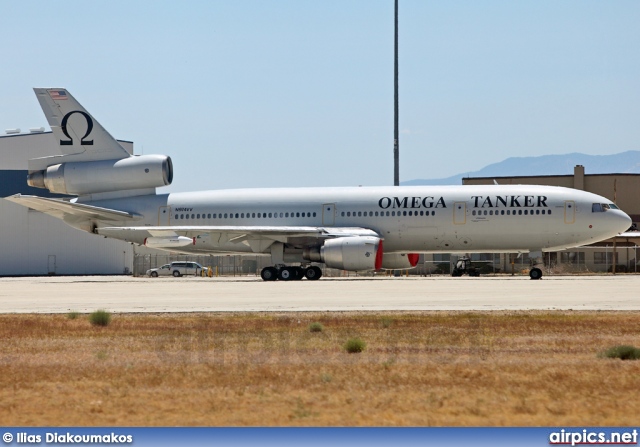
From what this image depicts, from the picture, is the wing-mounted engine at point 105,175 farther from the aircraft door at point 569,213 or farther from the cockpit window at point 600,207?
the cockpit window at point 600,207

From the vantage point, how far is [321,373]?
38.7 ft

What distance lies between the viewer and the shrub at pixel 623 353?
42.5ft

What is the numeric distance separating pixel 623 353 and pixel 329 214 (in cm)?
3247

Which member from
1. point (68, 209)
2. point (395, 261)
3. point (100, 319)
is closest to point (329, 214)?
point (395, 261)

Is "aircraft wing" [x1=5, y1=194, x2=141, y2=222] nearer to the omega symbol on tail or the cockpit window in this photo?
the omega symbol on tail

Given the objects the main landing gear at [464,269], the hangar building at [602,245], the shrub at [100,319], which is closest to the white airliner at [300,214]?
the main landing gear at [464,269]

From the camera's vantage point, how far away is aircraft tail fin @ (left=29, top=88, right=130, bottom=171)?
157ft

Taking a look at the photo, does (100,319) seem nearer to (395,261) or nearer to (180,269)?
(395,261)

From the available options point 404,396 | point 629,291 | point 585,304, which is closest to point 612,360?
point 404,396

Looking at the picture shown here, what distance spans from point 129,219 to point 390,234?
42.6 feet

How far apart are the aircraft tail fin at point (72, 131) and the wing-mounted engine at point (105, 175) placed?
1.33 ft

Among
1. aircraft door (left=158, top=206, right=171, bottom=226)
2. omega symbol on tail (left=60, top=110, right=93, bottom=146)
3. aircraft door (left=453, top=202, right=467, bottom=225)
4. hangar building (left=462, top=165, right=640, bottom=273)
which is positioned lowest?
hangar building (left=462, top=165, right=640, bottom=273)

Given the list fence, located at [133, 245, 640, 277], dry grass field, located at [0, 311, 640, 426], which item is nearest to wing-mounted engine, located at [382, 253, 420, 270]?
fence, located at [133, 245, 640, 277]

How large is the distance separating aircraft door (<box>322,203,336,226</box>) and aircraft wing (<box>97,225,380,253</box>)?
1.19 feet
